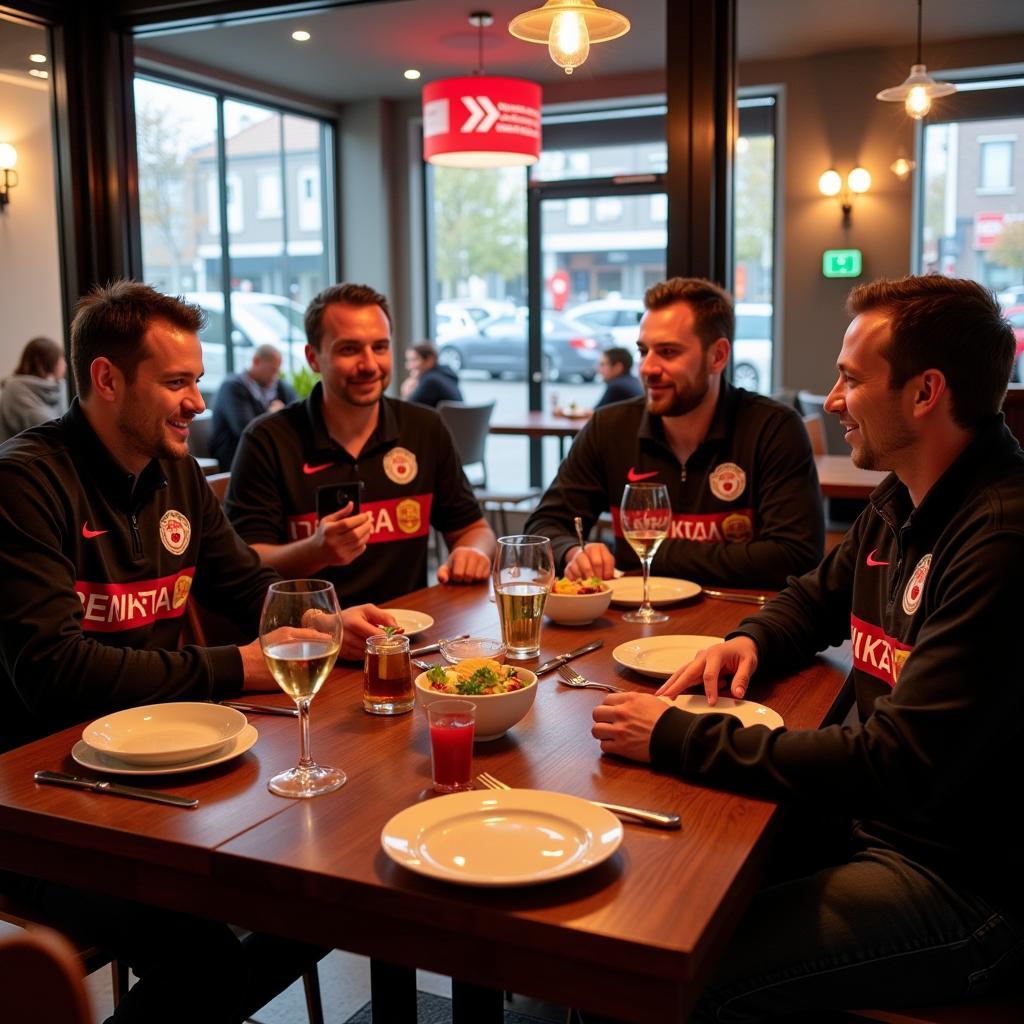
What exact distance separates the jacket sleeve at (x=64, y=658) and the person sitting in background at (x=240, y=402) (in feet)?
17.1

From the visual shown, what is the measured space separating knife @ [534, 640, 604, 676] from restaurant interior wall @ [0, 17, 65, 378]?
3.46m

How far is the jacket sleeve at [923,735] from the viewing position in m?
1.35

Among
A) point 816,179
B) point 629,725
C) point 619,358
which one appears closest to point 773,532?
point 629,725

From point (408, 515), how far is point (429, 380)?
446 cm

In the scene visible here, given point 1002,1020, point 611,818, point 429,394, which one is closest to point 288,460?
point 611,818

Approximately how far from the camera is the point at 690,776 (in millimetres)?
1404

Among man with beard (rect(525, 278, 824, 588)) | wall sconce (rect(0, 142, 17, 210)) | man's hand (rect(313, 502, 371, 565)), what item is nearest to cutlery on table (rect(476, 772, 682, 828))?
man's hand (rect(313, 502, 371, 565))

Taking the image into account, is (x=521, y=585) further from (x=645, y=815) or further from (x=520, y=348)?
(x=520, y=348)

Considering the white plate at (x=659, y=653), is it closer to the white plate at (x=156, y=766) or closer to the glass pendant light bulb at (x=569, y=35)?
the white plate at (x=156, y=766)

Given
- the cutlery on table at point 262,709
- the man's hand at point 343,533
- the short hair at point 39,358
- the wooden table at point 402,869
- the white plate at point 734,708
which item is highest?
the short hair at point 39,358

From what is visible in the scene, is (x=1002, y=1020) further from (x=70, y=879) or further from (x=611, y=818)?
(x=70, y=879)

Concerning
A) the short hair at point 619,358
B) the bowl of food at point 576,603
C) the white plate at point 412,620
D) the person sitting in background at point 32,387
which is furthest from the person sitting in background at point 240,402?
the bowl of food at point 576,603

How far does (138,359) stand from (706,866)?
1.41m

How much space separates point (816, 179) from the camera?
7.74m
